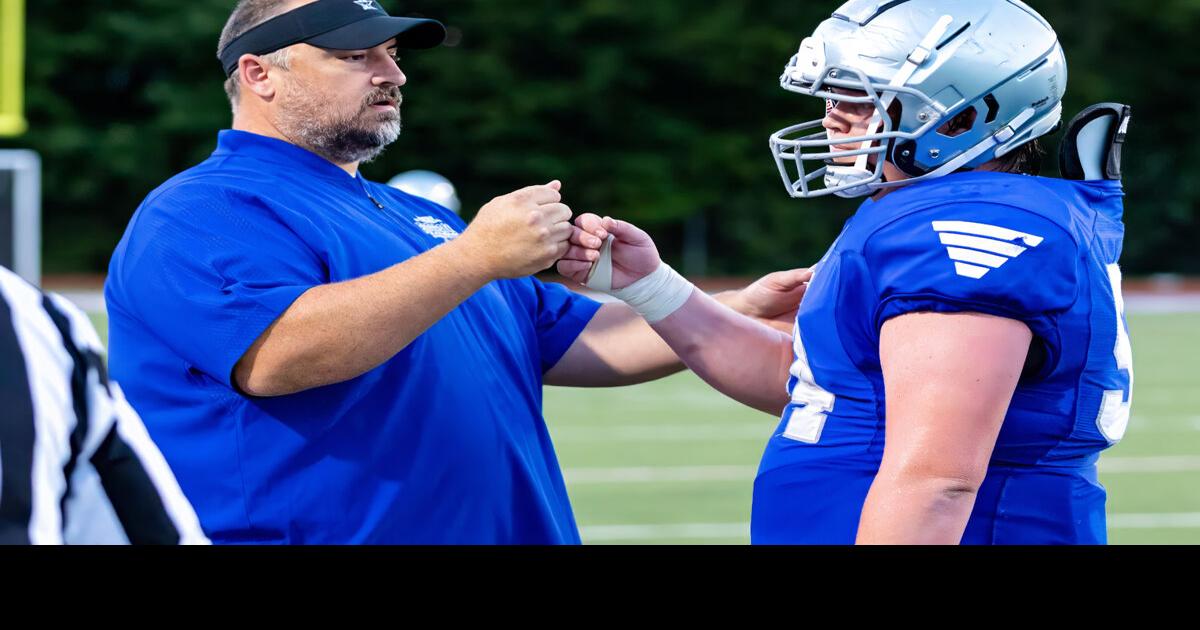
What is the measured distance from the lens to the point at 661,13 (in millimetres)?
23891

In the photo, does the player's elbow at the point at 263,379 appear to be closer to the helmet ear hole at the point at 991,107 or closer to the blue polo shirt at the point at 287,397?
the blue polo shirt at the point at 287,397

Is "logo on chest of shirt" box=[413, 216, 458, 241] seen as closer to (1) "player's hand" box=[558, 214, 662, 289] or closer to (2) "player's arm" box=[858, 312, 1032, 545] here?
(1) "player's hand" box=[558, 214, 662, 289]

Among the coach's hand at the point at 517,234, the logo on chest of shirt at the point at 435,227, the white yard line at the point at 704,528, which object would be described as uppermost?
the coach's hand at the point at 517,234

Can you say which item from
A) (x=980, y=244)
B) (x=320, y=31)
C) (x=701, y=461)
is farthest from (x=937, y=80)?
(x=701, y=461)

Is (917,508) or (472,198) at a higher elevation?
(917,508)

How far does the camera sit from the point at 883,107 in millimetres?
2143

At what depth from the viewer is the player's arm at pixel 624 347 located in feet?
9.70

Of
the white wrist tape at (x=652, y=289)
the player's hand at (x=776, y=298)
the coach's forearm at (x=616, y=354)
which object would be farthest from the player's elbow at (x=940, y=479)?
the coach's forearm at (x=616, y=354)

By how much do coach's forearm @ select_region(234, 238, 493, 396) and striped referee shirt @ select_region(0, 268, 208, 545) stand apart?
44.4 inches

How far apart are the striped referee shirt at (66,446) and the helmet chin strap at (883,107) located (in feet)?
4.06
